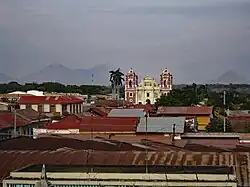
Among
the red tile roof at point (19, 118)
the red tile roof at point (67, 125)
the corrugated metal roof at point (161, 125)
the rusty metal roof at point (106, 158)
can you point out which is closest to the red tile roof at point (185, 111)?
the red tile roof at point (19, 118)

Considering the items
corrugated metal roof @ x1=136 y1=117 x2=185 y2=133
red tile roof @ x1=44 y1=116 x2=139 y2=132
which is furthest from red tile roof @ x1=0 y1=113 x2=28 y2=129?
corrugated metal roof @ x1=136 y1=117 x2=185 y2=133

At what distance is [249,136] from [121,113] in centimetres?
1585

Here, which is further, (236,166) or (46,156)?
(46,156)

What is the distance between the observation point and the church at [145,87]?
84.8 metres

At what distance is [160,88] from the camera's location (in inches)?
3349

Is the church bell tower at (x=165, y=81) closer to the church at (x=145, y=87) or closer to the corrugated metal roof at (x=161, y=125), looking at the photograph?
the church at (x=145, y=87)

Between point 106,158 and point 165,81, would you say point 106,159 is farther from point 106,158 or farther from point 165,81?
point 165,81

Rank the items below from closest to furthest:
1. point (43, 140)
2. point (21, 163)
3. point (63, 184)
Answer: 1. point (63, 184)
2. point (21, 163)
3. point (43, 140)

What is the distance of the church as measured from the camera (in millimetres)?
84812

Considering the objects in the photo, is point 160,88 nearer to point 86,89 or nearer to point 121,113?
point 86,89

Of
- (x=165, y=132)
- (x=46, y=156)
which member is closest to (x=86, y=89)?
(x=165, y=132)

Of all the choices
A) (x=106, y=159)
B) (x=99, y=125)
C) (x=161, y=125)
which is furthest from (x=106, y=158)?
(x=99, y=125)

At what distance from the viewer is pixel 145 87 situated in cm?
8544

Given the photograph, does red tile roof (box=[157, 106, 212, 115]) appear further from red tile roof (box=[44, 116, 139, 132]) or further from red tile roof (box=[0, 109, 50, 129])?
red tile roof (box=[44, 116, 139, 132])
